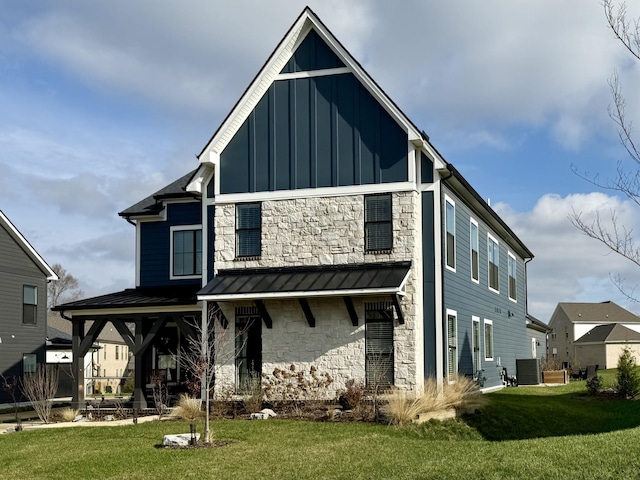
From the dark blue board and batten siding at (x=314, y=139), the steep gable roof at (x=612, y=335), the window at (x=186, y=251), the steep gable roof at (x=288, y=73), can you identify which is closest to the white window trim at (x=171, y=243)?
the window at (x=186, y=251)

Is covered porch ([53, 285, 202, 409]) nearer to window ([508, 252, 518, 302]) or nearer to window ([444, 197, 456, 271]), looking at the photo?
window ([444, 197, 456, 271])

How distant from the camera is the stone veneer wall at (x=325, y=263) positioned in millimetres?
20750

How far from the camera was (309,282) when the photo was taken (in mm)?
20750

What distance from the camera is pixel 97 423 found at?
20.8 meters

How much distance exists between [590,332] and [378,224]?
2324 inches

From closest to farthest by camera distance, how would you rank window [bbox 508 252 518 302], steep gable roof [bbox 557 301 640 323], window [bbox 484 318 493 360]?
window [bbox 484 318 493 360] → window [bbox 508 252 518 302] → steep gable roof [bbox 557 301 640 323]

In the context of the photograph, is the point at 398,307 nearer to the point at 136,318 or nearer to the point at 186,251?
the point at 136,318

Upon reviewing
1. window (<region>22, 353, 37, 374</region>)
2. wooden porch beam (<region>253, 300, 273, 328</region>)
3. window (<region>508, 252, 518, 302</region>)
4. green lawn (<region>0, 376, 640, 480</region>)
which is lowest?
green lawn (<region>0, 376, 640, 480</region>)

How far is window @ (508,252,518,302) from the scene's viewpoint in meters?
34.0

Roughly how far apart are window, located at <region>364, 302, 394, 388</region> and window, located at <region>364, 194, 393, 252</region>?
1503 millimetres

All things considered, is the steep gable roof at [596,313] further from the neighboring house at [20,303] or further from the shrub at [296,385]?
the shrub at [296,385]

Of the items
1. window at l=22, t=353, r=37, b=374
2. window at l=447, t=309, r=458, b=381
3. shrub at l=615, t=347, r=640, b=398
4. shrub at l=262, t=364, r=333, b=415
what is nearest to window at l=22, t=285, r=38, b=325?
window at l=22, t=353, r=37, b=374

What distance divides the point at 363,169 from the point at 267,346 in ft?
16.9

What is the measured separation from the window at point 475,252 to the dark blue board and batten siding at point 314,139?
5837 millimetres
